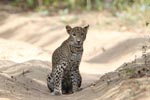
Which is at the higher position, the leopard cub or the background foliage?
the leopard cub

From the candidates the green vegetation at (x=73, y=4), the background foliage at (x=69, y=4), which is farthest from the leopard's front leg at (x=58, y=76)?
the background foliage at (x=69, y=4)

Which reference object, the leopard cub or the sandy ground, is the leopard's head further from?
the sandy ground

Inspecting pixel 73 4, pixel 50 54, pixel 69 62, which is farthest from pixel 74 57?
pixel 73 4

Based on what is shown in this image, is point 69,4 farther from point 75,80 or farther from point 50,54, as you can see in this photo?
point 75,80

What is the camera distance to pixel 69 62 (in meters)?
12.2

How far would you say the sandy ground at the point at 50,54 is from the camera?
35.2 ft

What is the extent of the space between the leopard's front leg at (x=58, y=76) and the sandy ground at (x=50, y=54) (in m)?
0.22

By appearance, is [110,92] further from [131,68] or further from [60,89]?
[60,89]

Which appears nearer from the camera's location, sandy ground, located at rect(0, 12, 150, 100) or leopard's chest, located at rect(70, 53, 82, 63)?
sandy ground, located at rect(0, 12, 150, 100)

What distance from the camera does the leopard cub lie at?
12.1 m

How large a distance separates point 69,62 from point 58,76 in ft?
1.14

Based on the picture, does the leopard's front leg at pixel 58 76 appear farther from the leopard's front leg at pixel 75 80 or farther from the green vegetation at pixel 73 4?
the green vegetation at pixel 73 4

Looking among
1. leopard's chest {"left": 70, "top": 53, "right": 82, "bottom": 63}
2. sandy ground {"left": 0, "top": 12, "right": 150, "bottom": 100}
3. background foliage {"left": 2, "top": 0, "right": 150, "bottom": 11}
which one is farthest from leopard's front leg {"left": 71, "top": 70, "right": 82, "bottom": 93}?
background foliage {"left": 2, "top": 0, "right": 150, "bottom": 11}

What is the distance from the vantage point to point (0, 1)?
34031 mm
